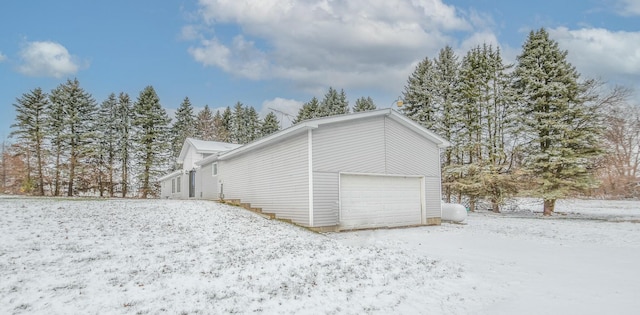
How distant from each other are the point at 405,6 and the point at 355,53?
3864 mm

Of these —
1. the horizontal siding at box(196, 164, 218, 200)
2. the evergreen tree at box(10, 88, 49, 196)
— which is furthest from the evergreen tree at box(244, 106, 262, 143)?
the horizontal siding at box(196, 164, 218, 200)

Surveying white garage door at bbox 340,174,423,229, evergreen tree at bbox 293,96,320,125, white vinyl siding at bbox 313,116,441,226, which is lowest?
white garage door at bbox 340,174,423,229

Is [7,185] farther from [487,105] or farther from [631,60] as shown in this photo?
[631,60]

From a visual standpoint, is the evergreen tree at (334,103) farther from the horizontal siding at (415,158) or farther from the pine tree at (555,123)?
the horizontal siding at (415,158)

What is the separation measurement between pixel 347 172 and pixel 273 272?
6.91 m

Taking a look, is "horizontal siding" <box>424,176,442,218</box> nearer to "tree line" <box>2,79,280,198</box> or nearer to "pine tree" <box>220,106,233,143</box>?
"tree line" <box>2,79,280,198</box>

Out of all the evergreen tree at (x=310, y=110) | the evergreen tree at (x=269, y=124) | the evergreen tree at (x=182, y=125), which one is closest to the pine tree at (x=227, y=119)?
the evergreen tree at (x=182, y=125)

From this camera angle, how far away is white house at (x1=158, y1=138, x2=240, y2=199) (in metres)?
23.1

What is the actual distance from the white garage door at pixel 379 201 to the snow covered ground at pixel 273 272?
2470 mm

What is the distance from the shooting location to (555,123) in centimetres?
1938

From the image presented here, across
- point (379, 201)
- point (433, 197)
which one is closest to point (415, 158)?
point (433, 197)

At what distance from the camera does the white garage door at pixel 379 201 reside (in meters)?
12.2

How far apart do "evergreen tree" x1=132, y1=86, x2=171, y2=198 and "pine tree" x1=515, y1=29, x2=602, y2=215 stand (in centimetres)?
2969

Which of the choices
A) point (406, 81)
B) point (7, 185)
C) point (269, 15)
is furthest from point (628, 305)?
point (7, 185)
